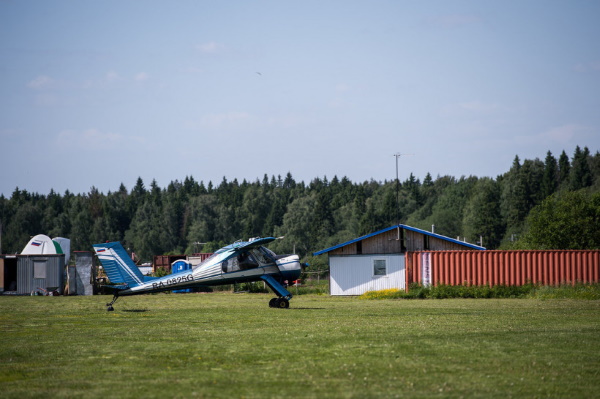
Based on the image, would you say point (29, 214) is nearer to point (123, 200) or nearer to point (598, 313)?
point (123, 200)

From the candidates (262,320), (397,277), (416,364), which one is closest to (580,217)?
(397,277)

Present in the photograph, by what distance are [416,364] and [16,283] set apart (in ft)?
132

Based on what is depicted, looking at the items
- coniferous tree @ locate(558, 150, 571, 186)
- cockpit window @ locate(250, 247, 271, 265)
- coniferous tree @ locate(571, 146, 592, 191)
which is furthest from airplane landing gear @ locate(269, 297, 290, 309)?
coniferous tree @ locate(558, 150, 571, 186)

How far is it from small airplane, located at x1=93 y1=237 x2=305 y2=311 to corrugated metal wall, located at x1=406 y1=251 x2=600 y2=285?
1091 centimetres

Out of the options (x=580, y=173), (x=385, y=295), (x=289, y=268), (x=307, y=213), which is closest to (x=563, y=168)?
(x=580, y=173)

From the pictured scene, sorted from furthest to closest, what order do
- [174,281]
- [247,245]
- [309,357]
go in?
1. [247,245]
2. [174,281]
3. [309,357]

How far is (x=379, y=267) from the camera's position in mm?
40688

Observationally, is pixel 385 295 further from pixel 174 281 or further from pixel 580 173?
pixel 580 173

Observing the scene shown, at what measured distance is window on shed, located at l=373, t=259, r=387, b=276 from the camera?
40562 mm

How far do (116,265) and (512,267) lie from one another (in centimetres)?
1960

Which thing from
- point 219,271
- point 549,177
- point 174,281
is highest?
point 549,177

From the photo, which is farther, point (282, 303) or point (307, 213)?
point (307, 213)

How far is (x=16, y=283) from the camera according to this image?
152 ft

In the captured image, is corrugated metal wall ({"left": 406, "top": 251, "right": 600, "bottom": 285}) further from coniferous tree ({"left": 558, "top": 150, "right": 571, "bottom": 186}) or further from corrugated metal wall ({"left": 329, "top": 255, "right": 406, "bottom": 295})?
coniferous tree ({"left": 558, "top": 150, "right": 571, "bottom": 186})
